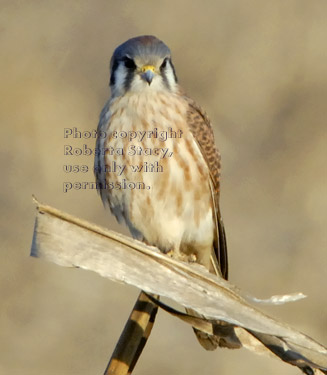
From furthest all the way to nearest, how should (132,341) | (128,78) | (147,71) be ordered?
(128,78), (147,71), (132,341)

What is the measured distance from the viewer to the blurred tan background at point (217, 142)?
6746mm

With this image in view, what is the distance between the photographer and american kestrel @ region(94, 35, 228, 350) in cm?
466

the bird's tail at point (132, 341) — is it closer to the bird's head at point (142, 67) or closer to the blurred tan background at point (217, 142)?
the bird's head at point (142, 67)

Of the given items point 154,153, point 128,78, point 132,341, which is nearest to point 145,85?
point 128,78

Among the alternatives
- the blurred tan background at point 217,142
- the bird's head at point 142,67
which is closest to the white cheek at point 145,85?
the bird's head at point 142,67

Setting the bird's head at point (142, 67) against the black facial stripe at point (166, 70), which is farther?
the black facial stripe at point (166, 70)

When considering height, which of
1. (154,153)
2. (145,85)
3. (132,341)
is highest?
(145,85)

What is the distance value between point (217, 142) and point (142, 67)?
2658 millimetres

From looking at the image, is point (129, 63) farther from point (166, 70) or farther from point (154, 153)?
point (154, 153)

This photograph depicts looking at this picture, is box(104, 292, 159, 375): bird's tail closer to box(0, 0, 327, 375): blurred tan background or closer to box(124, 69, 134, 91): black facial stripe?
box(124, 69, 134, 91): black facial stripe

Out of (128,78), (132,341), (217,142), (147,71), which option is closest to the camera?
(132,341)

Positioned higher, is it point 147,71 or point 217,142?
point 147,71

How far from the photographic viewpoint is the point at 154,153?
4.67 m

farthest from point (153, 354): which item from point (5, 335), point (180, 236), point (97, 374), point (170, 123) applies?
point (170, 123)
